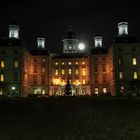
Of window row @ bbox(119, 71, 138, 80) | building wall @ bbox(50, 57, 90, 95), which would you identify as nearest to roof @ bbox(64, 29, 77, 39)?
building wall @ bbox(50, 57, 90, 95)

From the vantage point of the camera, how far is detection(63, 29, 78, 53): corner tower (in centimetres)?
9153

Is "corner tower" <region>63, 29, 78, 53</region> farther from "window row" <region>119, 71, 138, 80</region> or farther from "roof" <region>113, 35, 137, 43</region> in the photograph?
"window row" <region>119, 71, 138, 80</region>

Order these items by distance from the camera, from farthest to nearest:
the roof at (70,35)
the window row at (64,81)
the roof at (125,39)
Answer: the roof at (70,35) → the window row at (64,81) → the roof at (125,39)

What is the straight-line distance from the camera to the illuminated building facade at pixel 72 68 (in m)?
65.5

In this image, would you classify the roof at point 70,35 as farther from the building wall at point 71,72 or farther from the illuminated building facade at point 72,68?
the building wall at point 71,72

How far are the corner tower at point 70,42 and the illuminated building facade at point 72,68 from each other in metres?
10.2

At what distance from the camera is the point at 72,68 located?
262ft

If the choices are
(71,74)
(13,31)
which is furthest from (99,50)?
(13,31)

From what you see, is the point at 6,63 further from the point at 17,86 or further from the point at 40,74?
the point at 40,74

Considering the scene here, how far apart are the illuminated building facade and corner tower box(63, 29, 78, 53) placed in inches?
401

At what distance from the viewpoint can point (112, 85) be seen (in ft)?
223

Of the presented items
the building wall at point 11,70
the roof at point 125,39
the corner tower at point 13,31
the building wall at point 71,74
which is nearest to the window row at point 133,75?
the roof at point 125,39

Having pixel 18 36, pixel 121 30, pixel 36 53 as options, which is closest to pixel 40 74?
pixel 36 53

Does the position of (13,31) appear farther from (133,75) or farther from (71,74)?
(133,75)
